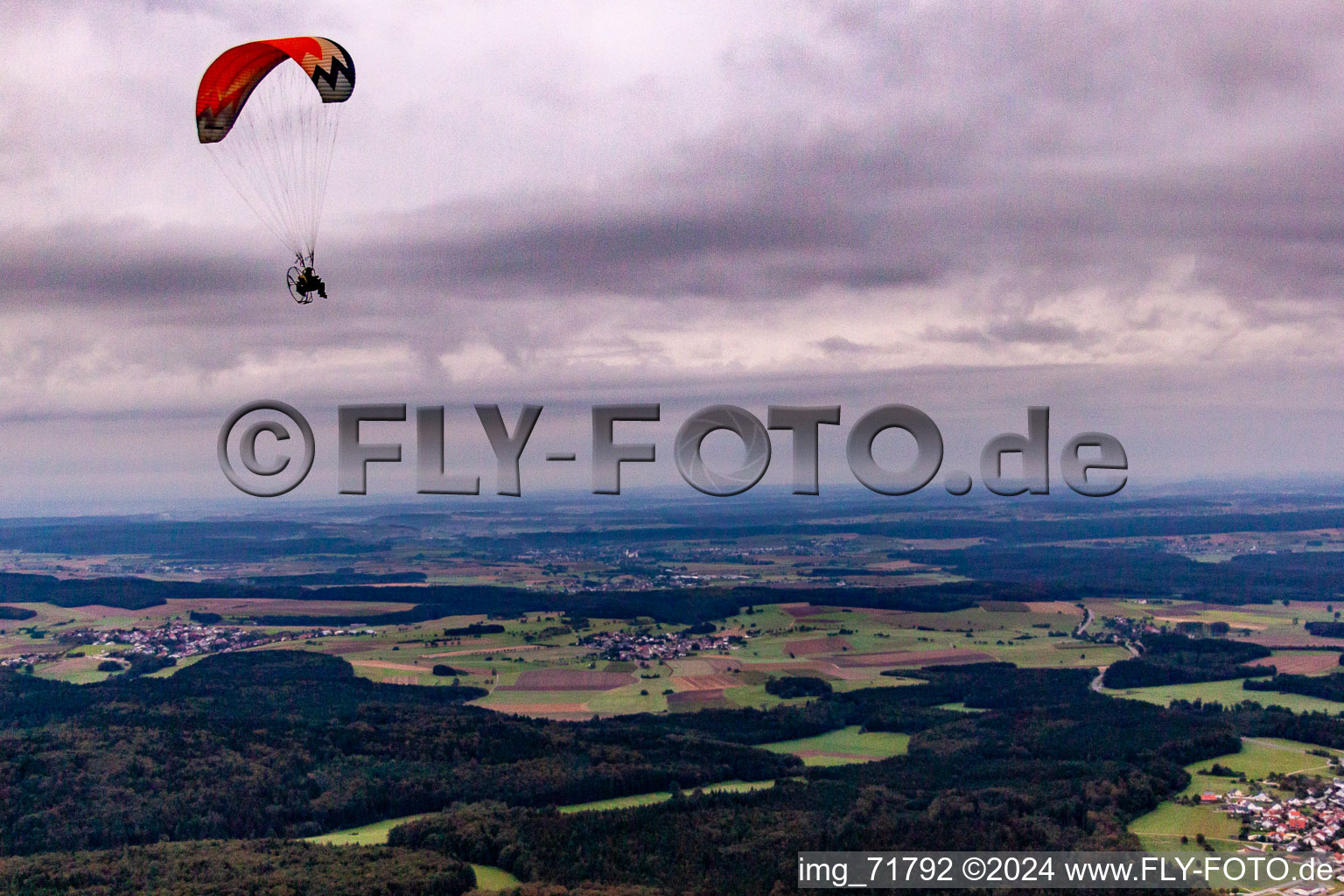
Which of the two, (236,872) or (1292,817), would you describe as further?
(1292,817)

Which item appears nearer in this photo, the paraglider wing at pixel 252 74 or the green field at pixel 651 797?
the paraglider wing at pixel 252 74

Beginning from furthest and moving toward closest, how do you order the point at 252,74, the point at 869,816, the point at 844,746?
the point at 844,746 < the point at 869,816 < the point at 252,74

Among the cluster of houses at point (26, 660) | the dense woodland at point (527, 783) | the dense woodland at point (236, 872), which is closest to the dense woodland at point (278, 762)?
the dense woodland at point (527, 783)

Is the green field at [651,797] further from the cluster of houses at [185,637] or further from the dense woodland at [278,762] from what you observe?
the cluster of houses at [185,637]

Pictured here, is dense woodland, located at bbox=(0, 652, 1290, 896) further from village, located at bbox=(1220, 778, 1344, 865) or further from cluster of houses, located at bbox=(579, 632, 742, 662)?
cluster of houses, located at bbox=(579, 632, 742, 662)

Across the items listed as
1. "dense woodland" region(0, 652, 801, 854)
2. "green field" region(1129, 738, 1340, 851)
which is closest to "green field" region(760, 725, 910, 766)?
"dense woodland" region(0, 652, 801, 854)

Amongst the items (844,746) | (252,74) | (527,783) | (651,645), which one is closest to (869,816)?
(844,746)

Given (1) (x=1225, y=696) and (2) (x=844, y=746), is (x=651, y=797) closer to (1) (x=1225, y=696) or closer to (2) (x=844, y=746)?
(2) (x=844, y=746)
